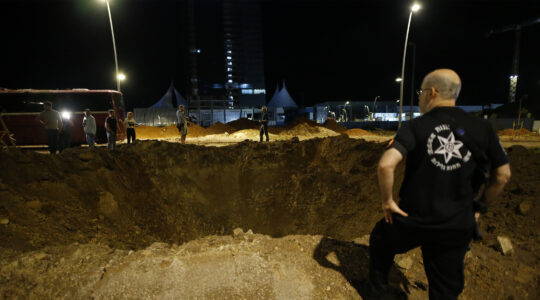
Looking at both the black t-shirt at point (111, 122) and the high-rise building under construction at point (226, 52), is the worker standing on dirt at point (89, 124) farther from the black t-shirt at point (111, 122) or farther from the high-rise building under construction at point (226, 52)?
the high-rise building under construction at point (226, 52)

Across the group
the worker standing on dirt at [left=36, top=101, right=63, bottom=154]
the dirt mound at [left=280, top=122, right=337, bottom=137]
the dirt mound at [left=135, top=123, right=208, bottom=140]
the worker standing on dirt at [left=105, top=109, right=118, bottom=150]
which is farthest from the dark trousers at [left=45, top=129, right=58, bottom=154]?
the dirt mound at [left=280, top=122, right=337, bottom=137]

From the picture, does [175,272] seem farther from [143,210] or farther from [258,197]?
[258,197]

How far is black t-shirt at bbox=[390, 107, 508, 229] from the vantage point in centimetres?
171

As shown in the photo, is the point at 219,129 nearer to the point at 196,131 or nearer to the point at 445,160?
the point at 196,131

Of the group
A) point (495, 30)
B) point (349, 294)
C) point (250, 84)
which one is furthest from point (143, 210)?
point (495, 30)

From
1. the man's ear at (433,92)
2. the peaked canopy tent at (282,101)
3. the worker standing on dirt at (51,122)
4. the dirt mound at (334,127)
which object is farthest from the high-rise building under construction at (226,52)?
the man's ear at (433,92)

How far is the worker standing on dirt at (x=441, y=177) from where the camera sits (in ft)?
5.62

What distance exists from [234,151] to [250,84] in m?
44.7

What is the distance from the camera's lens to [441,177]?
172 centimetres

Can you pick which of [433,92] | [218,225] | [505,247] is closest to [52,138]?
[218,225]

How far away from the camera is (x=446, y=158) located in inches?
67.4

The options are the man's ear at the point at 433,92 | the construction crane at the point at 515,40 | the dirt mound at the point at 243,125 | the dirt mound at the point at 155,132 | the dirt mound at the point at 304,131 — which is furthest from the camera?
the construction crane at the point at 515,40

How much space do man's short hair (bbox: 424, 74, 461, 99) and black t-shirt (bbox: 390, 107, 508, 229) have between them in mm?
112

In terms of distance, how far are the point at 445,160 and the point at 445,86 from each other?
0.54m
